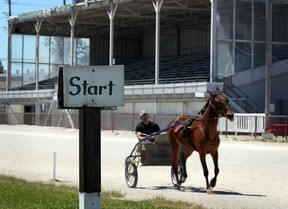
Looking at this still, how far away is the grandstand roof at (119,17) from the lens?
6649 centimetres

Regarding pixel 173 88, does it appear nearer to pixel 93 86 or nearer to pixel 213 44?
pixel 213 44

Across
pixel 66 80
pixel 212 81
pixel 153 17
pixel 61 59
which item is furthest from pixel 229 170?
pixel 61 59

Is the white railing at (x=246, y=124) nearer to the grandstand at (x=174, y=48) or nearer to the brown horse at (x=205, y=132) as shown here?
the grandstand at (x=174, y=48)

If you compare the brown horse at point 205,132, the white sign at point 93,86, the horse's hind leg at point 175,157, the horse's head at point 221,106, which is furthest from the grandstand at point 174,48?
the white sign at point 93,86

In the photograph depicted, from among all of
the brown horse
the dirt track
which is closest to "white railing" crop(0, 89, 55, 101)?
the dirt track

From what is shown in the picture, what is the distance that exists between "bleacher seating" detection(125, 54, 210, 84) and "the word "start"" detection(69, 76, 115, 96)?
50.8 m

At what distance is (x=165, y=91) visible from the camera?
195 ft

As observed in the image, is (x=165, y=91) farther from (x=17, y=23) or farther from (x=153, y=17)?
(x=17, y=23)

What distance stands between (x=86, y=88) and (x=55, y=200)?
17.9 ft

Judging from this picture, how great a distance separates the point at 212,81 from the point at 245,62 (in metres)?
Answer: 3.63

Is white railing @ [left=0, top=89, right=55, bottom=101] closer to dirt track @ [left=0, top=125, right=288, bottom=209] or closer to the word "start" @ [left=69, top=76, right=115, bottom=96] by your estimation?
dirt track @ [left=0, top=125, right=288, bottom=209]

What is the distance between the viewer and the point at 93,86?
8.81 meters

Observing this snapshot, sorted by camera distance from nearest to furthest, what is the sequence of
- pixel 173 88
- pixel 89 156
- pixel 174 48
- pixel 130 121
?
pixel 89 156, pixel 130 121, pixel 173 88, pixel 174 48

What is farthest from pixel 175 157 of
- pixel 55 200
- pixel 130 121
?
pixel 130 121
